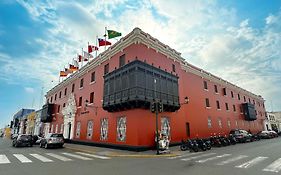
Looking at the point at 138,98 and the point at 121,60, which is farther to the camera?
the point at 121,60

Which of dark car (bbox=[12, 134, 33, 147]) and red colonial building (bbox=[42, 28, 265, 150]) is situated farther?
dark car (bbox=[12, 134, 33, 147])

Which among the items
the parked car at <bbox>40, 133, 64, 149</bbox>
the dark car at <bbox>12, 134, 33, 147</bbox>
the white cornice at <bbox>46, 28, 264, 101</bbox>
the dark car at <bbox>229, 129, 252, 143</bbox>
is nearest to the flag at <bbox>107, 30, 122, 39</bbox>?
the white cornice at <bbox>46, 28, 264, 101</bbox>

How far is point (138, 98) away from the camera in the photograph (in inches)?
595

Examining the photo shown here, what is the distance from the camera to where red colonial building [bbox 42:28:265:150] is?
16.1m

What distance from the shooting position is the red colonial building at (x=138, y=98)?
53.0ft

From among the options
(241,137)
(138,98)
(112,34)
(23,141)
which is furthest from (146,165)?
(241,137)

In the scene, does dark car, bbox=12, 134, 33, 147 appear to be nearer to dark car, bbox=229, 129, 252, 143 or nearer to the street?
the street

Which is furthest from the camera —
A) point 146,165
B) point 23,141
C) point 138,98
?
point 23,141

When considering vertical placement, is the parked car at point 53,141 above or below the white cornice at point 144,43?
below

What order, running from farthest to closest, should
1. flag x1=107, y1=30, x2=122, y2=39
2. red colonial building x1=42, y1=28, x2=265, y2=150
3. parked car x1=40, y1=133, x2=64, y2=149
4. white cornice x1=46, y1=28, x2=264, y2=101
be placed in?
flag x1=107, y1=30, x2=122, y2=39 < parked car x1=40, y1=133, x2=64, y2=149 < white cornice x1=46, y1=28, x2=264, y2=101 < red colonial building x1=42, y1=28, x2=265, y2=150

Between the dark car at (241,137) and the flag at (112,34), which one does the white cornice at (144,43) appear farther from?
the dark car at (241,137)

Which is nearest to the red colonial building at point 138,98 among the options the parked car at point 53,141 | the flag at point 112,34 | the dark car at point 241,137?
the flag at point 112,34

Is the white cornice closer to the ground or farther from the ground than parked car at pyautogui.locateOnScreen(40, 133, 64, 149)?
farther from the ground

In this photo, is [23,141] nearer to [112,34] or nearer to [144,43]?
[112,34]
